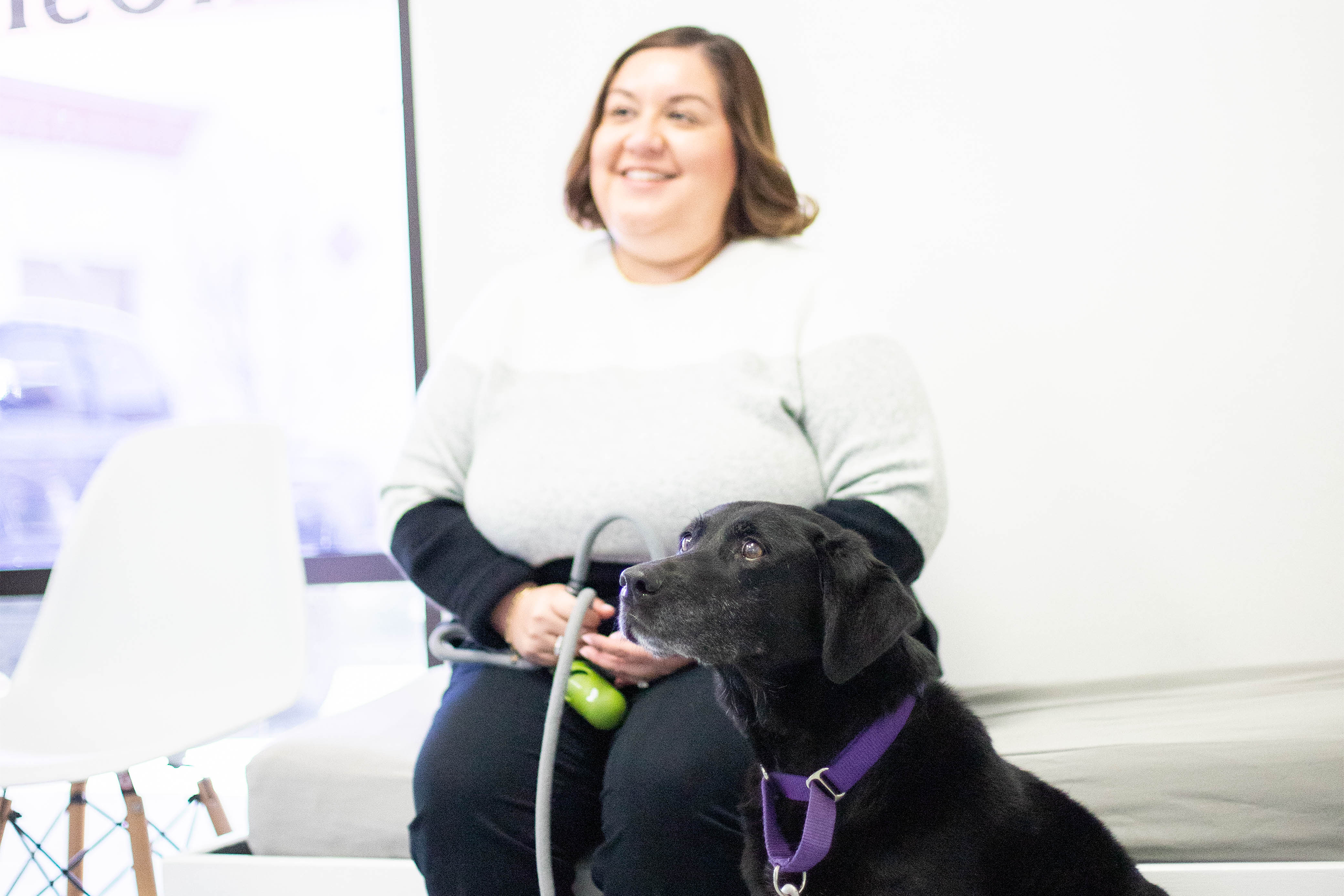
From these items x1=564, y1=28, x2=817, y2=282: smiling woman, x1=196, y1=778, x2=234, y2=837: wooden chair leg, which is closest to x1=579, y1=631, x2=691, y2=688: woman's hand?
x1=564, y1=28, x2=817, y2=282: smiling woman

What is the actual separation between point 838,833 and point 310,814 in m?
0.79

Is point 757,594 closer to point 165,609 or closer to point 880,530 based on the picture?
point 880,530

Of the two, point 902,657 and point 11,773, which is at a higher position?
point 902,657

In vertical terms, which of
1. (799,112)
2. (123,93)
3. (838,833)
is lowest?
(838,833)

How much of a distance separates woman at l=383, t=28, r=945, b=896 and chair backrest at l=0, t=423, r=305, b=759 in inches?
18.4

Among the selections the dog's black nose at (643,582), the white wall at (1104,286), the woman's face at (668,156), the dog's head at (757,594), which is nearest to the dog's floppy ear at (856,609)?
the dog's head at (757,594)

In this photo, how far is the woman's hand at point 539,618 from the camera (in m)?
1.17

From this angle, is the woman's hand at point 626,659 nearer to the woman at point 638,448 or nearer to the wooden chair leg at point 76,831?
the woman at point 638,448

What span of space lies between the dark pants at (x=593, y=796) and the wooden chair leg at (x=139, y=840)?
0.68m

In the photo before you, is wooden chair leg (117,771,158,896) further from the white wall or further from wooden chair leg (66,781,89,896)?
the white wall

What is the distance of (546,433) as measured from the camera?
50.8 inches

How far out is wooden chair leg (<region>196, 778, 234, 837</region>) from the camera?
5.95ft

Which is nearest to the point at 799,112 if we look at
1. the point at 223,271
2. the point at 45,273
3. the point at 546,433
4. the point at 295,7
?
the point at 546,433

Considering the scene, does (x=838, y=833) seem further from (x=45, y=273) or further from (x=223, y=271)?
(x=45, y=273)
